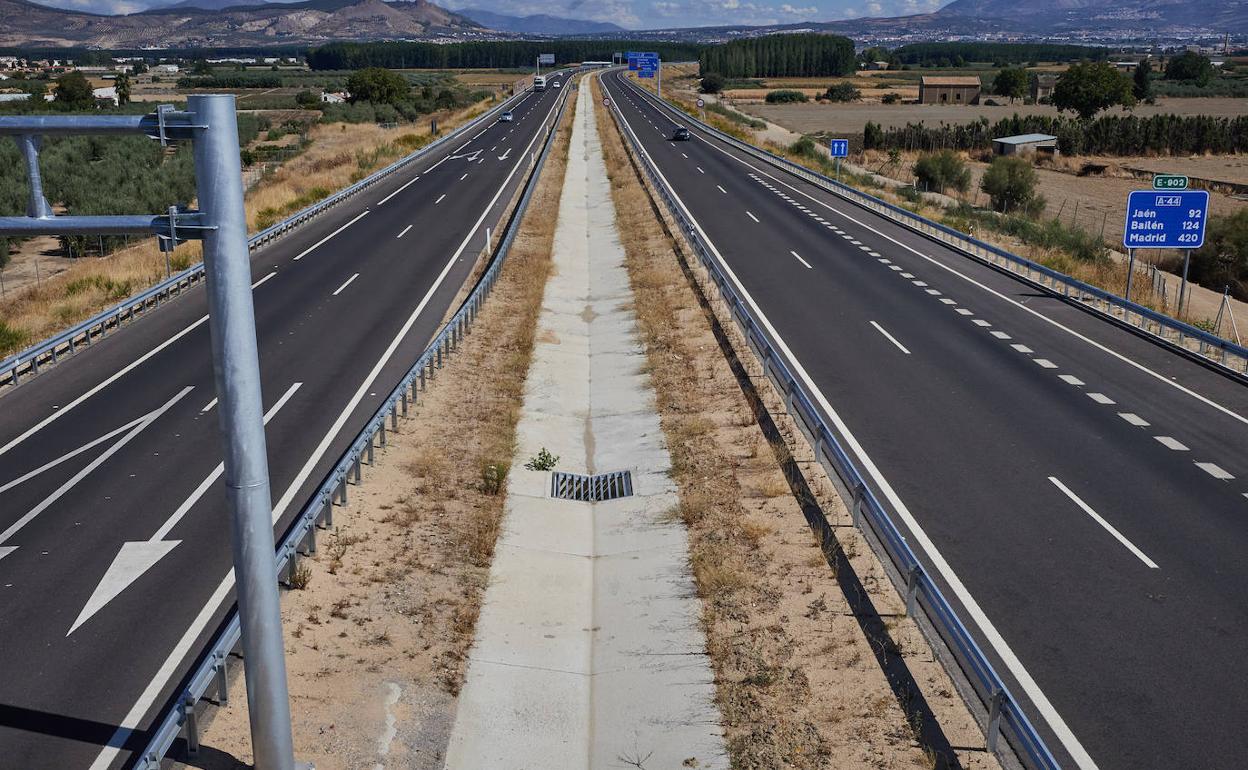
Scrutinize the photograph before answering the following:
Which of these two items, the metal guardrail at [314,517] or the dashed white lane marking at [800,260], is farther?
the dashed white lane marking at [800,260]

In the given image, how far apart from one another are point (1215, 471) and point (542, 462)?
9.89 meters

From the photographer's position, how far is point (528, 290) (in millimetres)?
30547

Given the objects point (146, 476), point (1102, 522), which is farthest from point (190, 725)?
point (1102, 522)

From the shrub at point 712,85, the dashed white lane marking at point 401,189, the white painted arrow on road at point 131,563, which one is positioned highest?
the shrub at point 712,85

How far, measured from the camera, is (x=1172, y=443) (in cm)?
1648

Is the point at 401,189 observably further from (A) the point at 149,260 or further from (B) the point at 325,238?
(A) the point at 149,260

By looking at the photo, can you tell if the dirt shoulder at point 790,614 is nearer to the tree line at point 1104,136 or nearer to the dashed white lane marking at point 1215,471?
the dashed white lane marking at point 1215,471

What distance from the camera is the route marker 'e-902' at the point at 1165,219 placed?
84.5 ft

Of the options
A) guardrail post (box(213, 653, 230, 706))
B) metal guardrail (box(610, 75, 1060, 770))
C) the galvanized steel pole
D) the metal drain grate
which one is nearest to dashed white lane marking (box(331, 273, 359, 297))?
metal guardrail (box(610, 75, 1060, 770))

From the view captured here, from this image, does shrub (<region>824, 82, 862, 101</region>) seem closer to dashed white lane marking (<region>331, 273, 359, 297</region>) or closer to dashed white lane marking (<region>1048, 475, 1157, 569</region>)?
dashed white lane marking (<region>331, 273, 359, 297</region>)

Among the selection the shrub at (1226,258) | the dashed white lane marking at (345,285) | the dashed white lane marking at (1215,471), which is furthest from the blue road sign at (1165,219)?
the dashed white lane marking at (345,285)

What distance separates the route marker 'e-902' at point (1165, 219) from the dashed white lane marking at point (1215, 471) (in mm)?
11301

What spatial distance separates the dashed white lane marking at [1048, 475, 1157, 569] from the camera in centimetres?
1254

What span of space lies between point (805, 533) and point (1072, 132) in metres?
77.2
